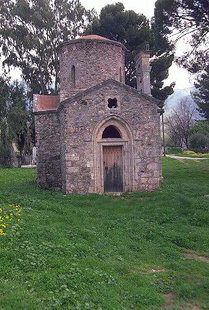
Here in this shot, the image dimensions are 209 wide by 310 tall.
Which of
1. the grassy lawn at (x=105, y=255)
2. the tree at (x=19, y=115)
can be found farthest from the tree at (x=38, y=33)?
the grassy lawn at (x=105, y=255)

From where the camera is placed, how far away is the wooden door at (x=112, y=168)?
15297 millimetres

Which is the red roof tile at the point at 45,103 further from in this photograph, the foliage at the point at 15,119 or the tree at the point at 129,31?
the tree at the point at 129,31

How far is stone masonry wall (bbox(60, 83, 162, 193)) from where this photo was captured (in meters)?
14.7

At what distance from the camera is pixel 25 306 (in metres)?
4.75

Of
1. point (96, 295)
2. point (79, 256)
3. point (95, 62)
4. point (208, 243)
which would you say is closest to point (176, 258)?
point (208, 243)

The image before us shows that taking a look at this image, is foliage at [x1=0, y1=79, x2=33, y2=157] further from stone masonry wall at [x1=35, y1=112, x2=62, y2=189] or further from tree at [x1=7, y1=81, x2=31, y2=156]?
stone masonry wall at [x1=35, y1=112, x2=62, y2=189]

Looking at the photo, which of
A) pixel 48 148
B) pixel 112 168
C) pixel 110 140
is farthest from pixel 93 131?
pixel 48 148

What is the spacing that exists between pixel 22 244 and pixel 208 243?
15.1 feet

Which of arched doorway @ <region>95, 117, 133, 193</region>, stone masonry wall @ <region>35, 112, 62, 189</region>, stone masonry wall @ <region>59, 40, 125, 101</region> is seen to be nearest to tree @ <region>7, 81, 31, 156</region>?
stone masonry wall @ <region>59, 40, 125, 101</region>

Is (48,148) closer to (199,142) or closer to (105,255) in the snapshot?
(105,255)

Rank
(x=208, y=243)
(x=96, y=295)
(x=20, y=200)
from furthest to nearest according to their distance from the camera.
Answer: (x=20, y=200), (x=208, y=243), (x=96, y=295)

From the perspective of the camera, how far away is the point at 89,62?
1812 centimetres

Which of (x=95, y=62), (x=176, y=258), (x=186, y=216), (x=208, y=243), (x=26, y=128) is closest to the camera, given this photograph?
(x=176, y=258)

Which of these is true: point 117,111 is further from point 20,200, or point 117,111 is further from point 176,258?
point 176,258
